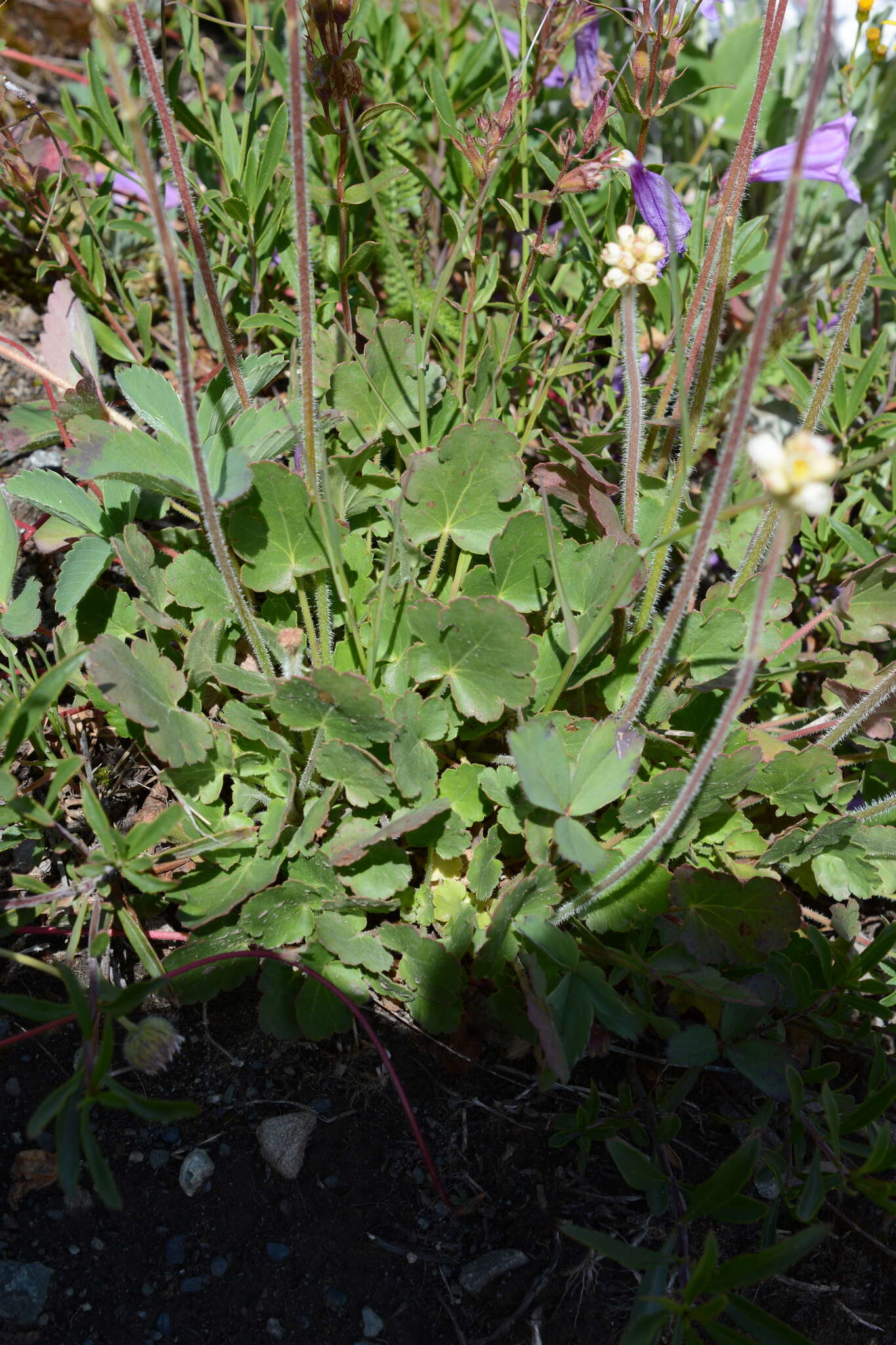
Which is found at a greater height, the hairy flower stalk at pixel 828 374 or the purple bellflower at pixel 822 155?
the purple bellflower at pixel 822 155

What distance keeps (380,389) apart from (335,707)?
826mm

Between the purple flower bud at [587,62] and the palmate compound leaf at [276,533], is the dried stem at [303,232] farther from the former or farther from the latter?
the purple flower bud at [587,62]

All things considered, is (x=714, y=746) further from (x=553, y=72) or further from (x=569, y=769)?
(x=553, y=72)

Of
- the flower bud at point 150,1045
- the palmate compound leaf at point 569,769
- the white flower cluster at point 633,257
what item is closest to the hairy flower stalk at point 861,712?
the palmate compound leaf at point 569,769

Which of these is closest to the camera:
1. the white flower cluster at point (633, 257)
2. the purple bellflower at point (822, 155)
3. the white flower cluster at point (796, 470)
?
the white flower cluster at point (796, 470)

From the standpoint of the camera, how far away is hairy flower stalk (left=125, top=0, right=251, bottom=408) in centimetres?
139

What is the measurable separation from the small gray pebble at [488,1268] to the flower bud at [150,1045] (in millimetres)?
661

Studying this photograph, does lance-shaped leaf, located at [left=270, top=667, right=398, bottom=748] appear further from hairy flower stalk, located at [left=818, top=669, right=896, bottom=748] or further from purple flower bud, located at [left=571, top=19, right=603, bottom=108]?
purple flower bud, located at [left=571, top=19, right=603, bottom=108]

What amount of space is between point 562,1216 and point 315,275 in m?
2.41

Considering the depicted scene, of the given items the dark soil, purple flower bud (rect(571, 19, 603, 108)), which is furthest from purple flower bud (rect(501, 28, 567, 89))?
the dark soil

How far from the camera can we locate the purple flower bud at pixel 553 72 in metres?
2.87

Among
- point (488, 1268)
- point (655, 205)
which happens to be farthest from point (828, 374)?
point (488, 1268)

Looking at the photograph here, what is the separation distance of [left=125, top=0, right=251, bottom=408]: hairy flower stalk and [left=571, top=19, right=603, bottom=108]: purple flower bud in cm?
107

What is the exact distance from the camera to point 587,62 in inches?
93.7
